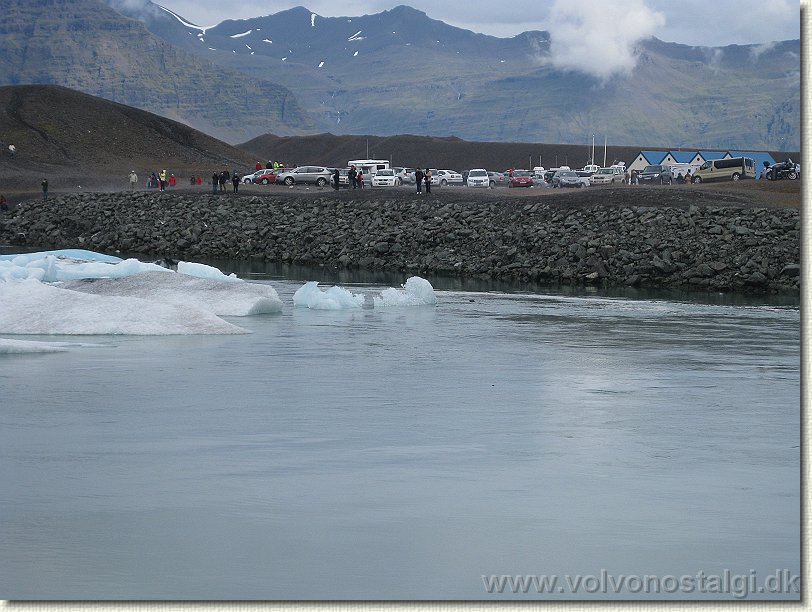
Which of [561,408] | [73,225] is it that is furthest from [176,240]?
[561,408]

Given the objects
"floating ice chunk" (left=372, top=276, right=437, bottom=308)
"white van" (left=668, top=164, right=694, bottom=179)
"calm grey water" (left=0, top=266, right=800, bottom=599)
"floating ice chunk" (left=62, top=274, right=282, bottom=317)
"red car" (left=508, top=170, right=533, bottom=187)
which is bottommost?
"calm grey water" (left=0, top=266, right=800, bottom=599)

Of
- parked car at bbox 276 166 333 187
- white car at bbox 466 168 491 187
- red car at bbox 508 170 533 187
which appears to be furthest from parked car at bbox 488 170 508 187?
parked car at bbox 276 166 333 187

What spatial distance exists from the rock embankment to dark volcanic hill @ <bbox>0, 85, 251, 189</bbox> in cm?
4176

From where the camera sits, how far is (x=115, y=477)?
12.4m

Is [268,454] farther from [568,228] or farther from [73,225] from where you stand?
[73,225]

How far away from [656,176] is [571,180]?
837cm

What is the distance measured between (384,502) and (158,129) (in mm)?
125560

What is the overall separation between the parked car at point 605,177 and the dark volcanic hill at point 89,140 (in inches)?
1594

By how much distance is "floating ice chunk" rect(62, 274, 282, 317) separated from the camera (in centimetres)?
2707

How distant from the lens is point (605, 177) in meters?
85.4

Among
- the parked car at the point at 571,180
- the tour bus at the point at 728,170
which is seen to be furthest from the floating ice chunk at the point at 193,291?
the tour bus at the point at 728,170

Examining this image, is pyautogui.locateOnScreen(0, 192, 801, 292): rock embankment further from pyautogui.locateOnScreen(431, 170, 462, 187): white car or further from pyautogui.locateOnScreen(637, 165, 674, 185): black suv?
pyautogui.locateOnScreen(637, 165, 674, 185): black suv

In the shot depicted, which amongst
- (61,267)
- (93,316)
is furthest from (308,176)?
(93,316)

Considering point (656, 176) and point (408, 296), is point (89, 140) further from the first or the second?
point (408, 296)
